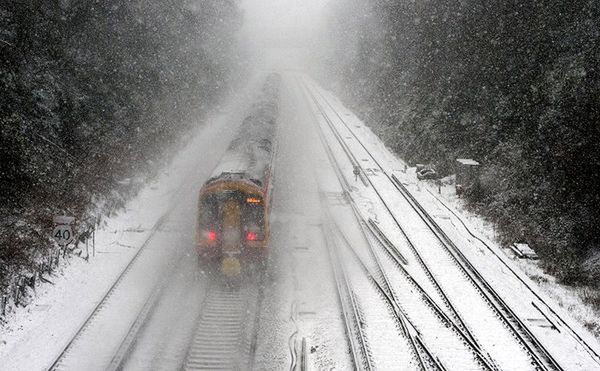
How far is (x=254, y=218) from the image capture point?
13.1 m

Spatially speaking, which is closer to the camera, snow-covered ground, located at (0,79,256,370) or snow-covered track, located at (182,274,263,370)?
snow-covered track, located at (182,274,263,370)

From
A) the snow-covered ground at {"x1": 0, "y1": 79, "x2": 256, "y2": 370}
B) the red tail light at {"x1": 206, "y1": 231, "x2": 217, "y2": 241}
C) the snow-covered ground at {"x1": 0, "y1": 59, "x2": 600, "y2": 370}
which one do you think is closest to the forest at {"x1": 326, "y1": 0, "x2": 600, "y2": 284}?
the snow-covered ground at {"x1": 0, "y1": 59, "x2": 600, "y2": 370}

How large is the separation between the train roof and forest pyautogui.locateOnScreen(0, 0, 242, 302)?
18.0 feet

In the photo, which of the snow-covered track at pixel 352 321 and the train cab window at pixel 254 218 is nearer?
the snow-covered track at pixel 352 321

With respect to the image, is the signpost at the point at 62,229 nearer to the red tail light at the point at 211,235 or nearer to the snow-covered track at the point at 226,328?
the red tail light at the point at 211,235

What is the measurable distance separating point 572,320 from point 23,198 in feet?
53.9

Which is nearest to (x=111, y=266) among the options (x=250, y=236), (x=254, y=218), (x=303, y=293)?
(x=250, y=236)

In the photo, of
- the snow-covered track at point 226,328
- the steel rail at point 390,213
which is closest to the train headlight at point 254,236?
the snow-covered track at point 226,328

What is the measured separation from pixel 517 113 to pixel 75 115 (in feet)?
61.9

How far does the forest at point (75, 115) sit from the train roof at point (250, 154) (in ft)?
18.0

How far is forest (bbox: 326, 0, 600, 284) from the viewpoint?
1548cm

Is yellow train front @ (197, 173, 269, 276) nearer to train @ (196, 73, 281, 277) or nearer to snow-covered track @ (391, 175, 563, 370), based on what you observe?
train @ (196, 73, 281, 277)

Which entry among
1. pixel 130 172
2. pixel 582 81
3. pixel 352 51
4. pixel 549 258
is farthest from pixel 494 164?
pixel 352 51

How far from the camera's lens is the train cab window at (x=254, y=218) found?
42.7 ft
